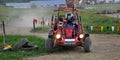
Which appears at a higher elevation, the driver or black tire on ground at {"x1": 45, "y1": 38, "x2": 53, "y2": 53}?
the driver

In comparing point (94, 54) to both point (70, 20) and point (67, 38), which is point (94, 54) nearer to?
point (67, 38)

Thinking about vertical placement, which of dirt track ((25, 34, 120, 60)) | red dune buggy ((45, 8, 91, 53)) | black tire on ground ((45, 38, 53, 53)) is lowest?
dirt track ((25, 34, 120, 60))

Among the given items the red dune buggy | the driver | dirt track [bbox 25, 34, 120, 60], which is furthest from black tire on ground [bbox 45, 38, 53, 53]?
the driver

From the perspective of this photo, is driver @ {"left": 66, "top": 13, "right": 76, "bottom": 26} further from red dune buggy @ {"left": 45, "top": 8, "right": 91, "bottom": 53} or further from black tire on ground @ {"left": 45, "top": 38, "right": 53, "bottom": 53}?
black tire on ground @ {"left": 45, "top": 38, "right": 53, "bottom": 53}

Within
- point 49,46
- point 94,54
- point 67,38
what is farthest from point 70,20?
point 94,54

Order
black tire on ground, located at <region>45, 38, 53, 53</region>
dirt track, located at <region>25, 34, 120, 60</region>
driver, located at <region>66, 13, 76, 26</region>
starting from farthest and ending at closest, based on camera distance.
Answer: driver, located at <region>66, 13, 76, 26</region> < black tire on ground, located at <region>45, 38, 53, 53</region> < dirt track, located at <region>25, 34, 120, 60</region>

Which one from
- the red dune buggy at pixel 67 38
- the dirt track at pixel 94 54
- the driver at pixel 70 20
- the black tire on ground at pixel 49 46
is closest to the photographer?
the dirt track at pixel 94 54

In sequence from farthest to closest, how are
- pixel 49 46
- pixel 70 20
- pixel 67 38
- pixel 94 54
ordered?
pixel 70 20 < pixel 67 38 < pixel 49 46 < pixel 94 54

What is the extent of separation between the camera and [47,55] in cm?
1727

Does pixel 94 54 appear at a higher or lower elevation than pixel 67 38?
lower

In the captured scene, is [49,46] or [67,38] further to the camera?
[67,38]

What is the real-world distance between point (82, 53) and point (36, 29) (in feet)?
47.2

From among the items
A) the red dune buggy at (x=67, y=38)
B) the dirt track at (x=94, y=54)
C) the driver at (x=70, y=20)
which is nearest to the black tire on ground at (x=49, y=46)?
the red dune buggy at (x=67, y=38)

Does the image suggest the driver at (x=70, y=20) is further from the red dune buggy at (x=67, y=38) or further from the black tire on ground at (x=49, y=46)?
the black tire on ground at (x=49, y=46)
